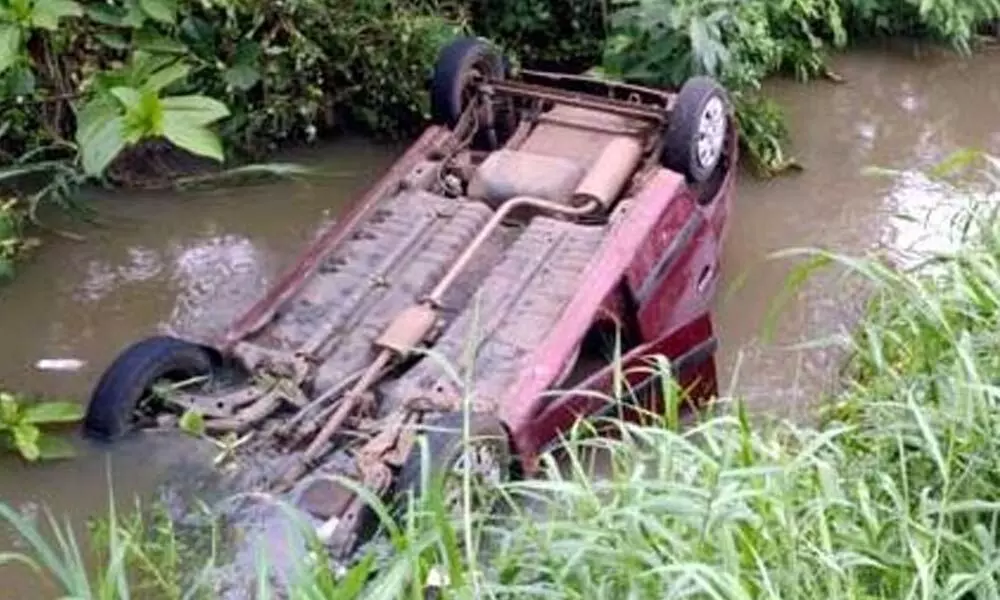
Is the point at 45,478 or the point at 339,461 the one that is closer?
the point at 339,461

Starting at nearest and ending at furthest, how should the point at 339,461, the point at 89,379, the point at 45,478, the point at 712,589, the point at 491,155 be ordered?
the point at 712,589 → the point at 339,461 → the point at 45,478 → the point at 89,379 → the point at 491,155

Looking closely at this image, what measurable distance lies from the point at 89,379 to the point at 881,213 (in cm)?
332

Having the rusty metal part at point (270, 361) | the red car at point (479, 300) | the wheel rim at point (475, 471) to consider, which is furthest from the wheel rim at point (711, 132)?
the wheel rim at point (475, 471)

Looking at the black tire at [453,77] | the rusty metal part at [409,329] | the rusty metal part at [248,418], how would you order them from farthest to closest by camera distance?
1. the black tire at [453,77]
2. the rusty metal part at [409,329]
3. the rusty metal part at [248,418]

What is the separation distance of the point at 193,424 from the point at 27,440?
1.70 feet

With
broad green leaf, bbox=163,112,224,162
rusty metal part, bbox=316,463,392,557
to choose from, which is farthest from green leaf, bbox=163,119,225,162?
rusty metal part, bbox=316,463,392,557

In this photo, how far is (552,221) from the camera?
17.9 ft

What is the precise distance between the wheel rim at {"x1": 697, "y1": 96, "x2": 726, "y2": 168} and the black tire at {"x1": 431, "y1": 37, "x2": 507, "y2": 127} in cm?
95

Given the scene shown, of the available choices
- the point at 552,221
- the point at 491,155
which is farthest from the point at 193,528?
the point at 491,155

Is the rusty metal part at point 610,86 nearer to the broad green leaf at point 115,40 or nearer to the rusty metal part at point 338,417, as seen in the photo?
the broad green leaf at point 115,40

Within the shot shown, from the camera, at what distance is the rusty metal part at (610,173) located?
18.2ft

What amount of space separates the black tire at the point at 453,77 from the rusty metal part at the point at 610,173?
65 centimetres

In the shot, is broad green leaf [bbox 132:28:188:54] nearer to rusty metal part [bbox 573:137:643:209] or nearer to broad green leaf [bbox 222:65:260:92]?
broad green leaf [bbox 222:65:260:92]

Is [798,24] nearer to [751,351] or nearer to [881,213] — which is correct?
[881,213]
